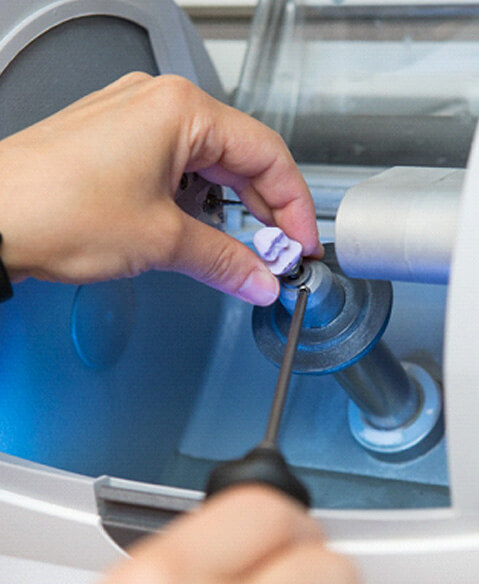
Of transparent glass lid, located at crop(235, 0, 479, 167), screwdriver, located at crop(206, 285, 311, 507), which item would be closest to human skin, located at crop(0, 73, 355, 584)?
screwdriver, located at crop(206, 285, 311, 507)

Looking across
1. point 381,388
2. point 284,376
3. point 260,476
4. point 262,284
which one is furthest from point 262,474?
point 381,388

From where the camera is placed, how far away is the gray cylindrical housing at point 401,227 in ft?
1.39

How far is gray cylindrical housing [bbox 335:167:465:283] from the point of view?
42 cm

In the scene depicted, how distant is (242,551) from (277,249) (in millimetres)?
302

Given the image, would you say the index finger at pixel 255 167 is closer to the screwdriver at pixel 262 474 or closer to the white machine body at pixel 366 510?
the white machine body at pixel 366 510

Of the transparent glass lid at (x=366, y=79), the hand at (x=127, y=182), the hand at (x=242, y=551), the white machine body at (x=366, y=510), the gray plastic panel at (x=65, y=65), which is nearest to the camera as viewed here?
the hand at (x=242, y=551)

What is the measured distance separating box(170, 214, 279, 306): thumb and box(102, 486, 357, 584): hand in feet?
0.88

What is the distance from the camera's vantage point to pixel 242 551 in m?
0.25

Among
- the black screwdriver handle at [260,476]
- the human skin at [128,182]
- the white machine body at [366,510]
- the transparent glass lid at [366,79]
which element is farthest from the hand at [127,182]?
the transparent glass lid at [366,79]

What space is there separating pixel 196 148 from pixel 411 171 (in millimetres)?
160

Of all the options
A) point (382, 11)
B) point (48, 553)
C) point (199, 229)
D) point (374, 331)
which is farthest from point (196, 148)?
point (382, 11)

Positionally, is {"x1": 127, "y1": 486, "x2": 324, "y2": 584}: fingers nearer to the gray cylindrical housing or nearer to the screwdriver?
the screwdriver

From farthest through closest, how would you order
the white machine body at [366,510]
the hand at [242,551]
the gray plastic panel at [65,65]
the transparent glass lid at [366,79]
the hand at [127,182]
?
the transparent glass lid at [366,79] → the gray plastic panel at [65,65] → the hand at [127,182] → the white machine body at [366,510] → the hand at [242,551]

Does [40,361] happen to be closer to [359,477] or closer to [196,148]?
[196,148]
